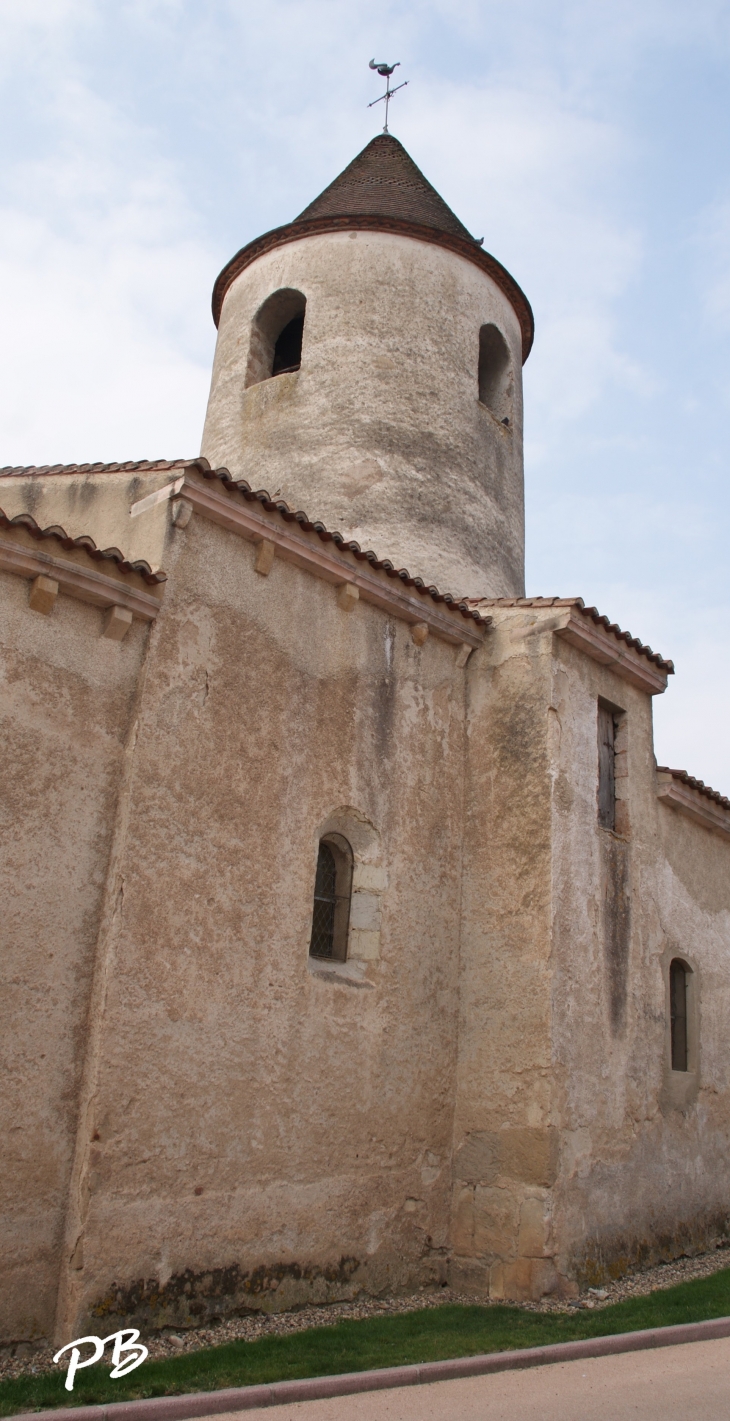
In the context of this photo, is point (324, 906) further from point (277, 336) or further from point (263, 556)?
point (277, 336)

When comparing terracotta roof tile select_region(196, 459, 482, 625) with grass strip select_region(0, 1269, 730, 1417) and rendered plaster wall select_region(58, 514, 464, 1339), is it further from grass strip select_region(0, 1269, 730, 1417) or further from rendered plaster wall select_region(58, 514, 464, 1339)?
grass strip select_region(0, 1269, 730, 1417)

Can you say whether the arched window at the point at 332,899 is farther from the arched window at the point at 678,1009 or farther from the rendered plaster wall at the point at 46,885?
the arched window at the point at 678,1009

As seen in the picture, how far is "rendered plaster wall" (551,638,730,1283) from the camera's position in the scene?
846 centimetres

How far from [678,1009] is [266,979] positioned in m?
5.47

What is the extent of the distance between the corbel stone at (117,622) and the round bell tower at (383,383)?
4.74m

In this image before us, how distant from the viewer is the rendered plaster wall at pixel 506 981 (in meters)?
8.02

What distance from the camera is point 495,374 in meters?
13.9

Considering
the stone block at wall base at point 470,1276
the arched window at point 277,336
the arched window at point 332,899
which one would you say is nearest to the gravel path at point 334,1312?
the stone block at wall base at point 470,1276

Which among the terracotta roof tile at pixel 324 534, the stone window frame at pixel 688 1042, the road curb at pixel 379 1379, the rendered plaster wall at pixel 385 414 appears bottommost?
the road curb at pixel 379 1379

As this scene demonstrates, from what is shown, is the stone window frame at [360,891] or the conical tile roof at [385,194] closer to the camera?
the stone window frame at [360,891]

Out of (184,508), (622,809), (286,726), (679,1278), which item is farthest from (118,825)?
(679,1278)

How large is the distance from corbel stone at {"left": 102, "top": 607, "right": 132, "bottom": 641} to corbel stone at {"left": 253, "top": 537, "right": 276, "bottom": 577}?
1.36 m

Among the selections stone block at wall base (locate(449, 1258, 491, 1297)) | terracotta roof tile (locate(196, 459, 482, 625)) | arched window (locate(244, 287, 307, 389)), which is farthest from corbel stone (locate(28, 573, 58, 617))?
arched window (locate(244, 287, 307, 389))
